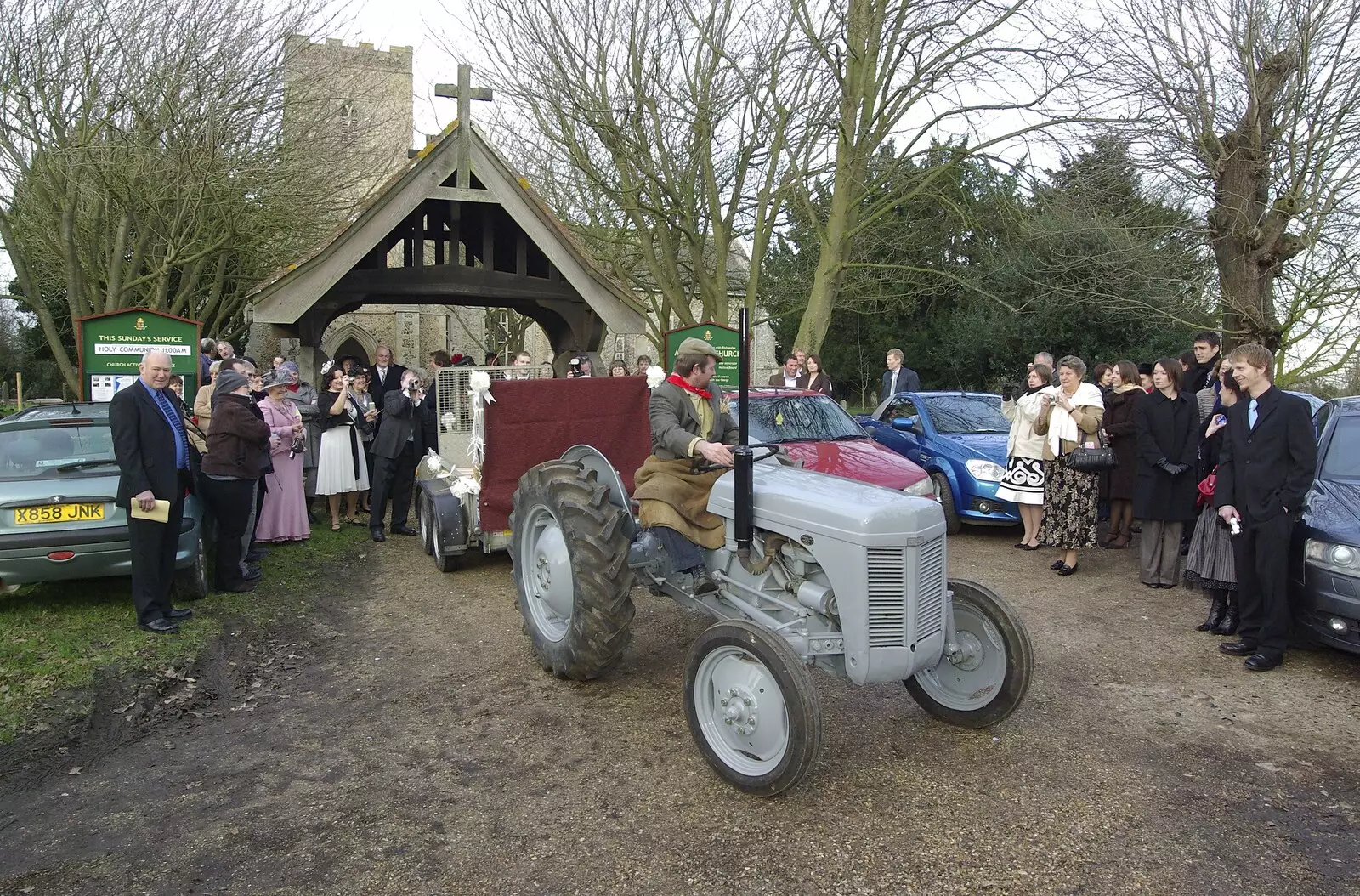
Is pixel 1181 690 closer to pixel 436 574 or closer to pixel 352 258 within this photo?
pixel 436 574

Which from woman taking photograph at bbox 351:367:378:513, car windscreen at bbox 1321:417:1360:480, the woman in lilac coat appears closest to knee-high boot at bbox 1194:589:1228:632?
car windscreen at bbox 1321:417:1360:480

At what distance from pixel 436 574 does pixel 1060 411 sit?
18.8 feet

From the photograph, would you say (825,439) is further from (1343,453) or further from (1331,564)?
(1331,564)

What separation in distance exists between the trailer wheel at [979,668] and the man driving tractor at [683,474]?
3.99 feet

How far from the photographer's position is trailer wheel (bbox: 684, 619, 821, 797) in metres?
3.54

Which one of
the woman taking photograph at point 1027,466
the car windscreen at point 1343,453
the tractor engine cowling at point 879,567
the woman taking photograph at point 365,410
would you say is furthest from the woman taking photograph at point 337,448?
the car windscreen at point 1343,453

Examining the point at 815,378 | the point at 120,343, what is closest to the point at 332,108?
the point at 120,343

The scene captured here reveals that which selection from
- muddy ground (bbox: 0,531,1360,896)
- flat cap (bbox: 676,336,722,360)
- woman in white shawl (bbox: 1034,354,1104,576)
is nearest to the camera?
muddy ground (bbox: 0,531,1360,896)

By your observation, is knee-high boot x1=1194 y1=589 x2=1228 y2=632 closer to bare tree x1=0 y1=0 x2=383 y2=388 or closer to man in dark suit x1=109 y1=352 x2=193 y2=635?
man in dark suit x1=109 y1=352 x2=193 y2=635

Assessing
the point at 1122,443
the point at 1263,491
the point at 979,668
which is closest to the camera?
the point at 979,668

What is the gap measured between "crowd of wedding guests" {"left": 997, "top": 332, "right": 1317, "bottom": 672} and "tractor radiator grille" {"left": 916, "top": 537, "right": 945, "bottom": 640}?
105 inches

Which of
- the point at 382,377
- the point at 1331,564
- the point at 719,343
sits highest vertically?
the point at 719,343

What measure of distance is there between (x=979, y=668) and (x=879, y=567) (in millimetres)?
1036

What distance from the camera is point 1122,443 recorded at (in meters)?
8.56
